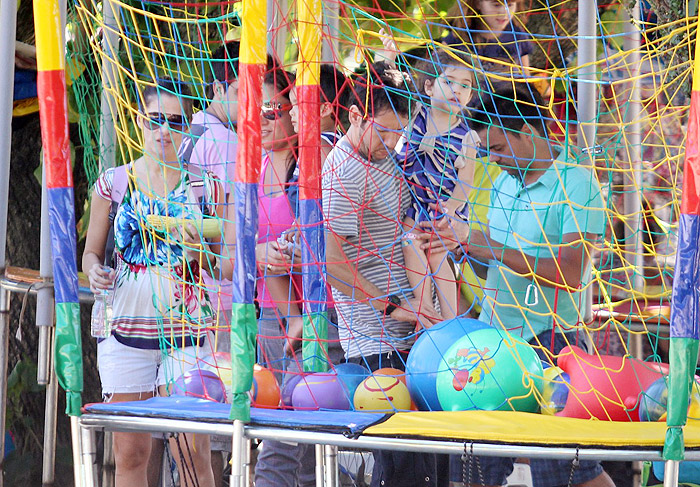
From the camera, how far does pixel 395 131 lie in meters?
3.46

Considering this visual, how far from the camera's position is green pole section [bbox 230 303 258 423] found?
244 cm

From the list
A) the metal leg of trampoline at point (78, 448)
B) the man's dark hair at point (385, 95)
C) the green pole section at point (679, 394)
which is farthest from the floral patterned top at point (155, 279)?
the green pole section at point (679, 394)

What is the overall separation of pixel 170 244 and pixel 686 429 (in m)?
2.05

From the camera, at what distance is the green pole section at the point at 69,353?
8.82ft

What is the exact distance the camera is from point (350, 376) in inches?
120

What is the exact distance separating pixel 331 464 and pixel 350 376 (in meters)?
0.29

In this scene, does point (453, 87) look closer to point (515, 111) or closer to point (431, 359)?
point (515, 111)

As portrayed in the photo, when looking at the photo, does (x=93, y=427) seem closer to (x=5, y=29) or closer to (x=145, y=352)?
(x=145, y=352)

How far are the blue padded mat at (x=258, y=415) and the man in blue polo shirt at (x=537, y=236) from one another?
1.03 m

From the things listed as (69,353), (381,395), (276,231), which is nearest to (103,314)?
(276,231)

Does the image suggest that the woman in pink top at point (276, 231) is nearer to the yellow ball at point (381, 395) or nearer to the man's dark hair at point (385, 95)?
the man's dark hair at point (385, 95)

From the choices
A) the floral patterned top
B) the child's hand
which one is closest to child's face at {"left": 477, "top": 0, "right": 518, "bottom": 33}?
the child's hand

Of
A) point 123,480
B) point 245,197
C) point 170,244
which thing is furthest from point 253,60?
point 123,480

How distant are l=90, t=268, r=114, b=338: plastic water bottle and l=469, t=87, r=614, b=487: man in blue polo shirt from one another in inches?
58.4
